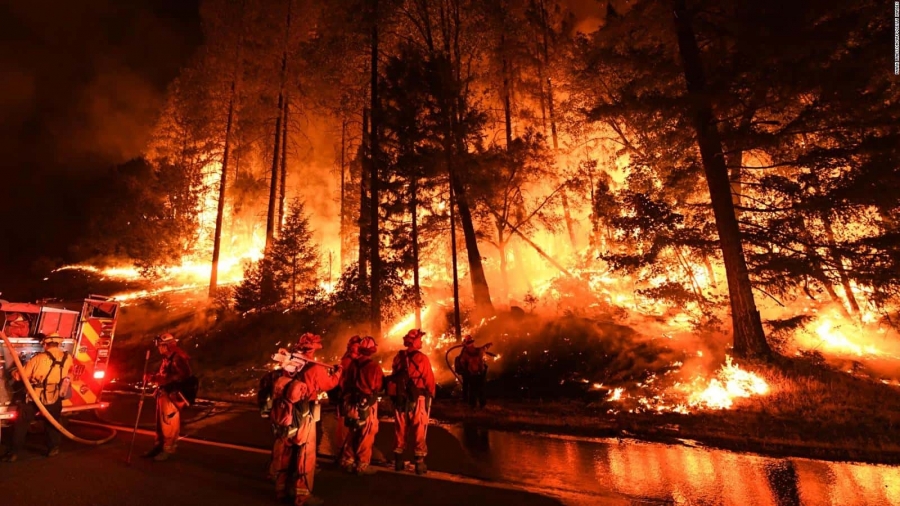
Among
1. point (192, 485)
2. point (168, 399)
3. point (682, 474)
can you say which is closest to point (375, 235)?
point (168, 399)

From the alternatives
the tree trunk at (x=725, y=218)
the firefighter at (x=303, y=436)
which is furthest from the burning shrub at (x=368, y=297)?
the firefighter at (x=303, y=436)

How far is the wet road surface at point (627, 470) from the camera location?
210 inches

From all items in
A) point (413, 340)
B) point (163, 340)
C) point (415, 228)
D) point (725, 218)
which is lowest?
point (413, 340)

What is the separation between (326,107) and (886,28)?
21229 millimetres

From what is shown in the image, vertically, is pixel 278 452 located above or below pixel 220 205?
below

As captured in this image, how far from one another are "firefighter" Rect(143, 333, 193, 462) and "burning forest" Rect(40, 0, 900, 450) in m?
8.15

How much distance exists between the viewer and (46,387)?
6.97m

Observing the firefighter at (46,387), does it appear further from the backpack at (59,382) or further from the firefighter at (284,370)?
the firefighter at (284,370)

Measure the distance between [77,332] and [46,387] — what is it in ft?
6.95

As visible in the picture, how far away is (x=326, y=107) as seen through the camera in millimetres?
24266

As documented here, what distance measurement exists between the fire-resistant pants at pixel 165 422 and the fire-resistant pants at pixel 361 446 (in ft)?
9.02

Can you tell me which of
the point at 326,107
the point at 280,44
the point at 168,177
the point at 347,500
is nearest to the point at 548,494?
the point at 347,500

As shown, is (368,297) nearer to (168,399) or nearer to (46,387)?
(168,399)

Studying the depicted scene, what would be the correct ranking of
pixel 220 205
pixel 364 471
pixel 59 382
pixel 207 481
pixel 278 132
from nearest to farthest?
pixel 207 481, pixel 364 471, pixel 59 382, pixel 220 205, pixel 278 132
